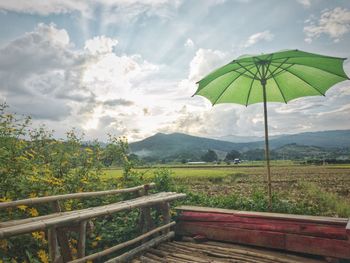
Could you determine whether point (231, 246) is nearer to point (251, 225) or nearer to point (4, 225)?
point (251, 225)

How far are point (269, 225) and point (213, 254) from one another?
1.04 meters

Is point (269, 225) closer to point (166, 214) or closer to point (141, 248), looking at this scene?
point (166, 214)

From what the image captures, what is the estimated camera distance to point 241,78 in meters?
6.67

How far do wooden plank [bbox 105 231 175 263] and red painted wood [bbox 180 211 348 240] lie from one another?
22.2 inches

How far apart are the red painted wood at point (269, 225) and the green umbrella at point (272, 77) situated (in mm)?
1118

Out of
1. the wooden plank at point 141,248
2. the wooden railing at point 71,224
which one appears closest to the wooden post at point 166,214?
the wooden railing at point 71,224

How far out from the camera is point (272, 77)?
6.03m

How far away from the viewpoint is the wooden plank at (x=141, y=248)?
14.4ft

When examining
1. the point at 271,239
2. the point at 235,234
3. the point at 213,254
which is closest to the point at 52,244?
the point at 213,254

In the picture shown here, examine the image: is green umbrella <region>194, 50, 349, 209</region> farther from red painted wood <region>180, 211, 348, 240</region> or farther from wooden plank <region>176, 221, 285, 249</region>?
wooden plank <region>176, 221, 285, 249</region>

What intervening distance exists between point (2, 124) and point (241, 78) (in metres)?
4.81

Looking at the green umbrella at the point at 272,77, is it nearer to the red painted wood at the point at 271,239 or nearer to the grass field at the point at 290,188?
the red painted wood at the point at 271,239

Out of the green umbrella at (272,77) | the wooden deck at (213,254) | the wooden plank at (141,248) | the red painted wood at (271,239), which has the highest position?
the green umbrella at (272,77)

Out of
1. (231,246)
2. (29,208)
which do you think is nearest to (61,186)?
(29,208)
